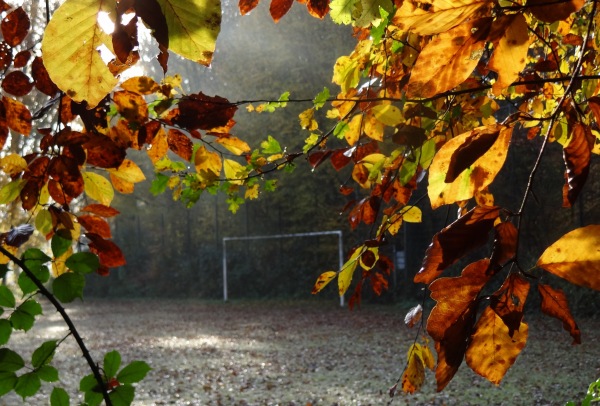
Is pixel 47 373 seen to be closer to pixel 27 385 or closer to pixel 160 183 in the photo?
pixel 27 385

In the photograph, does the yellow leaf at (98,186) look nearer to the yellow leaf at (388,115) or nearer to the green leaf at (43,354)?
the green leaf at (43,354)

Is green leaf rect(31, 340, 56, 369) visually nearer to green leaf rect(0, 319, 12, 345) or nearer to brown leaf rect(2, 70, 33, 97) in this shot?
green leaf rect(0, 319, 12, 345)

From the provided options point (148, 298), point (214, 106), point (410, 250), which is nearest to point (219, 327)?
point (410, 250)

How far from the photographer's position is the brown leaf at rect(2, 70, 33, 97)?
2.50 ft

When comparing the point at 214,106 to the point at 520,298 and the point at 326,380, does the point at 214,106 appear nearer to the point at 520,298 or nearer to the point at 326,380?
the point at 520,298

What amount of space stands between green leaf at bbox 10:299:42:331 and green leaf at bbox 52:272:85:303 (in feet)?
0.16

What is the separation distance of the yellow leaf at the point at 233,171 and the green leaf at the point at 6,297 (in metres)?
0.60

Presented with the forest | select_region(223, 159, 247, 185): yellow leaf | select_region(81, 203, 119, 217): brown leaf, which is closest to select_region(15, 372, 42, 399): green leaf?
the forest

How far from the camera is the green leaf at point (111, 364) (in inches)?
22.7

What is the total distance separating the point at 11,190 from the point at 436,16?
0.58m

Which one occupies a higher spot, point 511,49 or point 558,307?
point 511,49

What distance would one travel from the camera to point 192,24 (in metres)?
0.34

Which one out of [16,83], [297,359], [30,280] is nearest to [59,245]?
[30,280]

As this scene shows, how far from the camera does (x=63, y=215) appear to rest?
733mm
